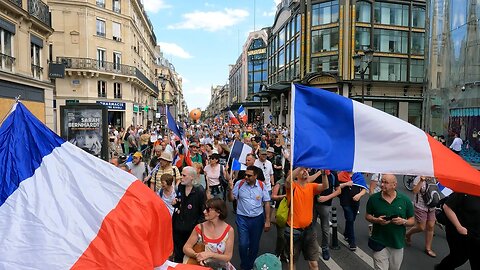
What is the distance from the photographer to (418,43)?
4262cm

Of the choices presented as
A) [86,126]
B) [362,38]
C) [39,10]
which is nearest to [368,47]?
[362,38]

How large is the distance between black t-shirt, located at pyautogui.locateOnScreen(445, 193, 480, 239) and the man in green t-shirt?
525mm

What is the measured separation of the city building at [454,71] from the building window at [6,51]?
23.0 metres

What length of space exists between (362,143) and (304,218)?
144 cm

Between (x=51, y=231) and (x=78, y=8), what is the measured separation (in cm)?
3631

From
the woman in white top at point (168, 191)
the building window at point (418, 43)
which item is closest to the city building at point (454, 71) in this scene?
the woman in white top at point (168, 191)

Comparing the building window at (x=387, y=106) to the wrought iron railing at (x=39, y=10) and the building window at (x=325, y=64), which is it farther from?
the wrought iron railing at (x=39, y=10)

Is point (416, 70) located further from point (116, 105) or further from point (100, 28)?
point (100, 28)

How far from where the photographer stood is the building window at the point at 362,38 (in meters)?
40.7

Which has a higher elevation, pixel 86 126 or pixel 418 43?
pixel 418 43

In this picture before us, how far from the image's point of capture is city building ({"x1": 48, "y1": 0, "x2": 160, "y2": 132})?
1313 inches

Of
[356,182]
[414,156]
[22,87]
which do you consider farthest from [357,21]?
[414,156]

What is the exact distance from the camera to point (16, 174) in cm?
254

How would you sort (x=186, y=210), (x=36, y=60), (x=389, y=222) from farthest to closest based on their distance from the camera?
(x=36, y=60) < (x=186, y=210) < (x=389, y=222)
